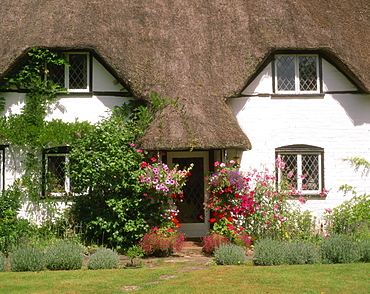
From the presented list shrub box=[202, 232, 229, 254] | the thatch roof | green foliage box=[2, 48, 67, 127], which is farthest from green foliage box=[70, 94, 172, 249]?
green foliage box=[2, 48, 67, 127]

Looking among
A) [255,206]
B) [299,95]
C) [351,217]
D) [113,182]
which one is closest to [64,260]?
[113,182]

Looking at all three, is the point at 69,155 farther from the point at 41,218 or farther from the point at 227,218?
the point at 227,218

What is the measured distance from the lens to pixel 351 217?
1443 centimetres

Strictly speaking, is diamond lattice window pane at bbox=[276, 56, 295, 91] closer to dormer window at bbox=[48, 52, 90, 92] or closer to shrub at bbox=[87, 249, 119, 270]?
dormer window at bbox=[48, 52, 90, 92]

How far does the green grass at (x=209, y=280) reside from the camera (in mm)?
9023

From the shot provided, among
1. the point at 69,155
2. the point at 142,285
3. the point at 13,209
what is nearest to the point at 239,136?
the point at 69,155

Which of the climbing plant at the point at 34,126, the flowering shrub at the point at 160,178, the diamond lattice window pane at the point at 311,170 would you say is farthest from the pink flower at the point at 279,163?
the climbing plant at the point at 34,126

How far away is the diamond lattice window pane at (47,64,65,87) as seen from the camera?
1477 cm

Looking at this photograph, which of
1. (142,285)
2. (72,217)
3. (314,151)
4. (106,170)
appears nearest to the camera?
(142,285)

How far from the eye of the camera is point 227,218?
526 inches

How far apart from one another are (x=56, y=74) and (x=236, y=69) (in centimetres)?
491

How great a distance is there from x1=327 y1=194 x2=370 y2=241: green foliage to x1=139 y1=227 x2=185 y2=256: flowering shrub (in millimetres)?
4207

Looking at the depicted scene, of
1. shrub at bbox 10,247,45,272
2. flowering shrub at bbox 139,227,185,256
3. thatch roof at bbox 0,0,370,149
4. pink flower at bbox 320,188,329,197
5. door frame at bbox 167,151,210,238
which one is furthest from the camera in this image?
door frame at bbox 167,151,210,238

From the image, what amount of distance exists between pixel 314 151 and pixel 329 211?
170cm
